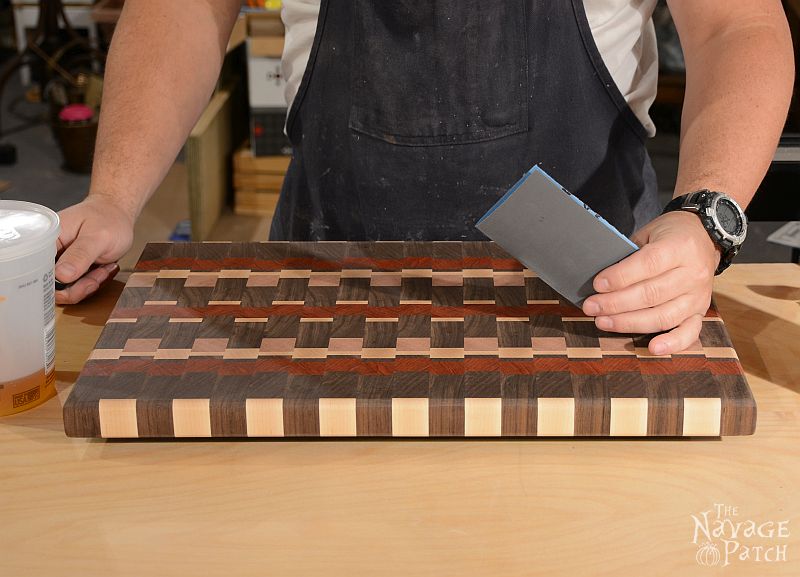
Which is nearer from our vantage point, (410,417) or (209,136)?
(410,417)

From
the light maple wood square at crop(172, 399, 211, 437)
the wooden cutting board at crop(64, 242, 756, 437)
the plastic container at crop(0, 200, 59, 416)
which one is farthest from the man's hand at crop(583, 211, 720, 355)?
the plastic container at crop(0, 200, 59, 416)

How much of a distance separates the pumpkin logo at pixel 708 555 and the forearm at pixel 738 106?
459mm

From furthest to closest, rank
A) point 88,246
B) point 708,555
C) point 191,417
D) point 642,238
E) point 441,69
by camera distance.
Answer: point 441,69 → point 88,246 → point 642,238 → point 191,417 → point 708,555

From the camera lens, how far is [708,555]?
72cm

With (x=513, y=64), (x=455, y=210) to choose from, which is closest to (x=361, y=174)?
(x=455, y=210)

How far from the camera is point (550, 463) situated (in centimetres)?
82

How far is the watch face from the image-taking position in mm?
981

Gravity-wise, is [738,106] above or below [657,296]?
above

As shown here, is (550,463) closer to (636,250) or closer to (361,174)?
(636,250)

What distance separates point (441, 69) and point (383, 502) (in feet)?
2.17

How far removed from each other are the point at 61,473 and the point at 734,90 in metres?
0.83

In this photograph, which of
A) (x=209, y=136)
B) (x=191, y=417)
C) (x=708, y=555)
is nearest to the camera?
(x=708, y=555)

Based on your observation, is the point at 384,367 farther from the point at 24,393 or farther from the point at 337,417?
the point at 24,393

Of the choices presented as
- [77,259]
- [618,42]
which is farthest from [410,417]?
[618,42]
